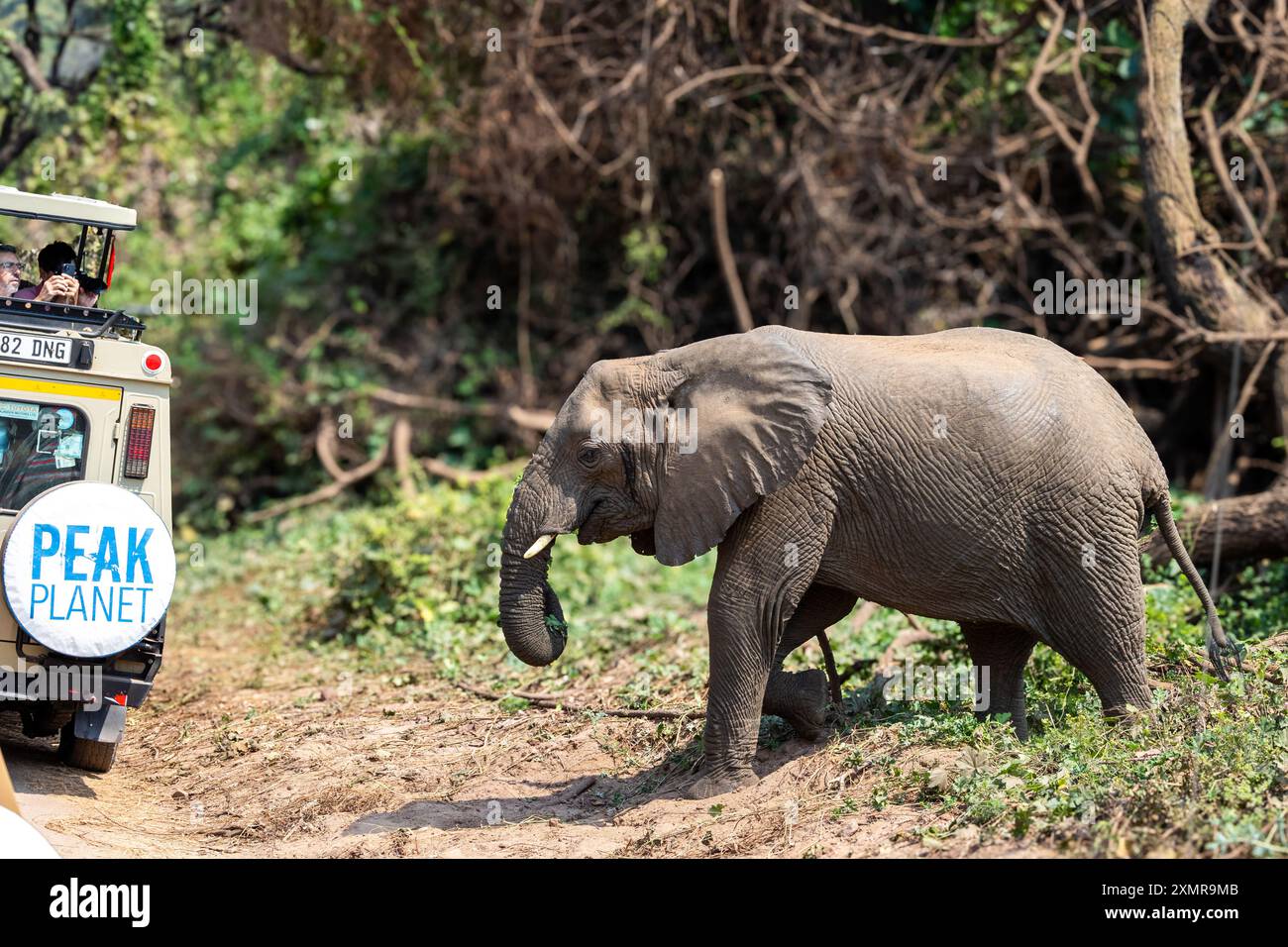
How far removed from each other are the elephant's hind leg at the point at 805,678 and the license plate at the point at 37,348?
3883 millimetres

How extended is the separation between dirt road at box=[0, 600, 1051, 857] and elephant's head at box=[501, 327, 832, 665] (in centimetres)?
92

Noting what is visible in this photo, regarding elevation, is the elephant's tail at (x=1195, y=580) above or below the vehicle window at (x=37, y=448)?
below

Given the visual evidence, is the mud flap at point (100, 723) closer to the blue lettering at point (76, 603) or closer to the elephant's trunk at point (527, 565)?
the blue lettering at point (76, 603)

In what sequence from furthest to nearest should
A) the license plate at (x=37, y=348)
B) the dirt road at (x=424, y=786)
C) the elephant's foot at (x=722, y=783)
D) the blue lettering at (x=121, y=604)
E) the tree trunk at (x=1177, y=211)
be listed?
the tree trunk at (x=1177, y=211), the license plate at (x=37, y=348), the blue lettering at (x=121, y=604), the elephant's foot at (x=722, y=783), the dirt road at (x=424, y=786)

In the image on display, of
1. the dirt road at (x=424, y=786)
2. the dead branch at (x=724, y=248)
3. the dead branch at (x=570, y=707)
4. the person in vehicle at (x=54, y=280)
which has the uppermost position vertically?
the dead branch at (x=724, y=248)

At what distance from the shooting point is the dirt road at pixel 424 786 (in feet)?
20.5

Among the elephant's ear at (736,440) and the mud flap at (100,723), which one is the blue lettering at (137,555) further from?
the elephant's ear at (736,440)

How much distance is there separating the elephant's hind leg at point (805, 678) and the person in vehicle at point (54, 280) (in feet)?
14.0

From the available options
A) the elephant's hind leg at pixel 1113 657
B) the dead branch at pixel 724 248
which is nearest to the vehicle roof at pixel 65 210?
the elephant's hind leg at pixel 1113 657

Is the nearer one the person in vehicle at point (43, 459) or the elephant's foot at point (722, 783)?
the elephant's foot at point (722, 783)

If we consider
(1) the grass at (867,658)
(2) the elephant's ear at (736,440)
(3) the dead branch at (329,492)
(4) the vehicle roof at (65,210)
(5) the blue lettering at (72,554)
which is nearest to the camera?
(1) the grass at (867,658)

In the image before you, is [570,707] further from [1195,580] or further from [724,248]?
[724,248]

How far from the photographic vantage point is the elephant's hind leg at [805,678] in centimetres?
706

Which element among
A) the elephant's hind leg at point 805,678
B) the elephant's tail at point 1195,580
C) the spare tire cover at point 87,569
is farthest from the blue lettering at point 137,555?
the elephant's tail at point 1195,580
